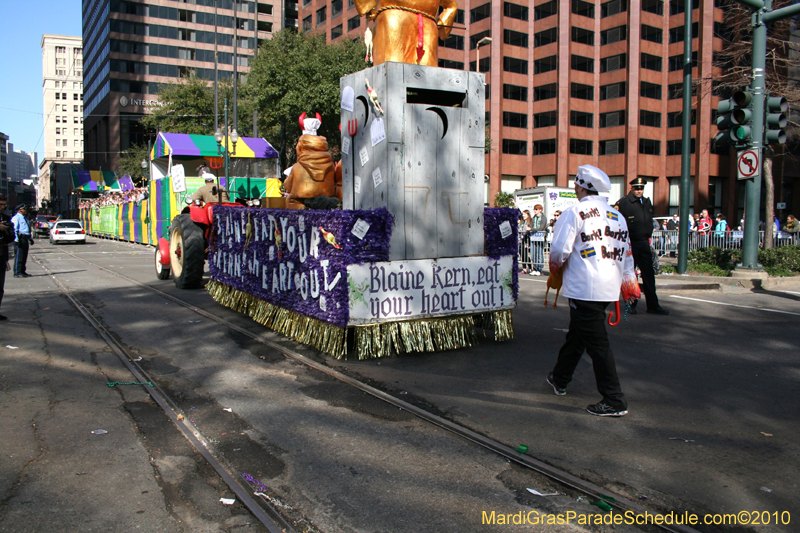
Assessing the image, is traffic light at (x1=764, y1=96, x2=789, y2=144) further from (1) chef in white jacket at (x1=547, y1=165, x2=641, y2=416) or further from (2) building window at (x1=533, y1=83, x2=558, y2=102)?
(2) building window at (x1=533, y1=83, x2=558, y2=102)

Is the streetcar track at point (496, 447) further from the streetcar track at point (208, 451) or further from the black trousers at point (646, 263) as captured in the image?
the black trousers at point (646, 263)

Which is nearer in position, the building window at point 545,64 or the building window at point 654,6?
the building window at point 654,6

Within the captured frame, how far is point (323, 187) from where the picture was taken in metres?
7.90

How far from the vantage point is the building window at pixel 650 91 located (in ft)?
175

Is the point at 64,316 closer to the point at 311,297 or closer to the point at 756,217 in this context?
the point at 311,297

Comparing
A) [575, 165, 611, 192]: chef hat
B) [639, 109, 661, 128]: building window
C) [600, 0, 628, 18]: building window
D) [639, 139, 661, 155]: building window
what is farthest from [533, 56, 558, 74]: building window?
[575, 165, 611, 192]: chef hat

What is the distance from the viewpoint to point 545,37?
55.1 meters

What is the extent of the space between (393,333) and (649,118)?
54428 mm

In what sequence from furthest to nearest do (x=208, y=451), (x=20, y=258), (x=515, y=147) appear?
1. (x=515, y=147)
2. (x=20, y=258)
3. (x=208, y=451)

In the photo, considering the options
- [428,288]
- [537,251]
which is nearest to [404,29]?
[428,288]

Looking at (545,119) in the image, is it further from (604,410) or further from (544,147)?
(604,410)

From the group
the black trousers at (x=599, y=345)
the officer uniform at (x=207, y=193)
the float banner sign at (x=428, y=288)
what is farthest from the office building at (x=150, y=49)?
the black trousers at (x=599, y=345)

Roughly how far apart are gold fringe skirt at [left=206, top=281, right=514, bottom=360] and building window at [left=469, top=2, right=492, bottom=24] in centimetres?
5299

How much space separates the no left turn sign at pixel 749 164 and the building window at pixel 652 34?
46891 millimetres
